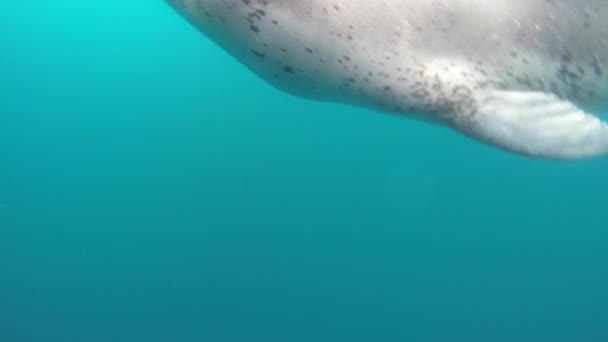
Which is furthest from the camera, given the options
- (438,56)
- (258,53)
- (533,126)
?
(533,126)

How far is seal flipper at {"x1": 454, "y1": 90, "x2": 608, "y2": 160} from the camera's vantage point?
12.1 feet

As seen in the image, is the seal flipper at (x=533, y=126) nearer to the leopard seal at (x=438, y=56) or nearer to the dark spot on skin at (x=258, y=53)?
the leopard seal at (x=438, y=56)

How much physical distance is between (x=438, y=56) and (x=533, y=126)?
0.68 m

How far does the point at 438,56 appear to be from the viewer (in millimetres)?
3633

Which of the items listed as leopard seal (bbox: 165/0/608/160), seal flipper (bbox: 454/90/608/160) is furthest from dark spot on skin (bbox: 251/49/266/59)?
seal flipper (bbox: 454/90/608/160)

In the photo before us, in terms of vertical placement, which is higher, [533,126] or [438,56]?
[438,56]

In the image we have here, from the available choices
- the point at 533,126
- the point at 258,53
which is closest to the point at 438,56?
the point at 533,126

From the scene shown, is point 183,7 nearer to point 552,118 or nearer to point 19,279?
point 552,118

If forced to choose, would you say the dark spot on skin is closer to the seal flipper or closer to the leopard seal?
the leopard seal

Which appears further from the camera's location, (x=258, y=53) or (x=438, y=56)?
(x=438, y=56)

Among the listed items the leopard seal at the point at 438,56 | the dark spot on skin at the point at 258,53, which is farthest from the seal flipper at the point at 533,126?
the dark spot on skin at the point at 258,53

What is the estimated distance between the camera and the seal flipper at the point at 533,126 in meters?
3.70

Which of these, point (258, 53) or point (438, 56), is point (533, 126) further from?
point (258, 53)

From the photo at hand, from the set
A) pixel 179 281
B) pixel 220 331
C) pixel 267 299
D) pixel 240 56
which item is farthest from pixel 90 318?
pixel 240 56
